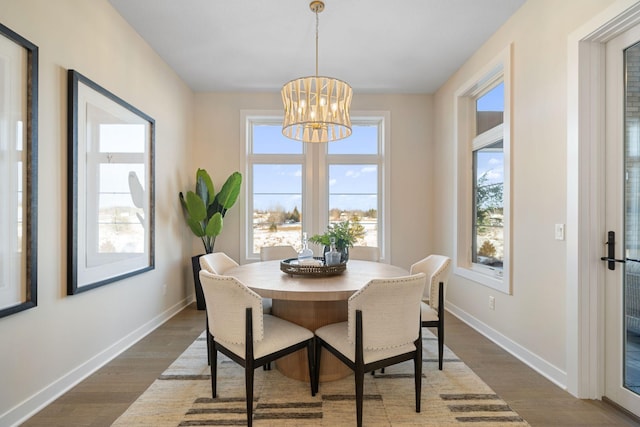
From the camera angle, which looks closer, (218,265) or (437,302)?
(437,302)

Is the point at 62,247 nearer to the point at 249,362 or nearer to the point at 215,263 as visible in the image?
the point at 215,263

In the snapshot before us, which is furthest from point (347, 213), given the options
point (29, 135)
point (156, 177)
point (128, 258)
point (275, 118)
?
point (29, 135)

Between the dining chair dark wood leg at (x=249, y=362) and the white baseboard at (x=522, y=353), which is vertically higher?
the dining chair dark wood leg at (x=249, y=362)

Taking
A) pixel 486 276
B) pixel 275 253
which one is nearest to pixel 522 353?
pixel 486 276

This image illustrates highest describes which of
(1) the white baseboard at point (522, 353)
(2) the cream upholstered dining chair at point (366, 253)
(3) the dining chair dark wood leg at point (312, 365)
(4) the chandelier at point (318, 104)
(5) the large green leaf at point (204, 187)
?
(4) the chandelier at point (318, 104)

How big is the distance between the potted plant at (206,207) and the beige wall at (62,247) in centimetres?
50

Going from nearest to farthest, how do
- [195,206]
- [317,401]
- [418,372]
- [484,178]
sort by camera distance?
[418,372]
[317,401]
[484,178]
[195,206]

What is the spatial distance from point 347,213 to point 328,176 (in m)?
0.57

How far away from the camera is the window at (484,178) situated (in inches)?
114

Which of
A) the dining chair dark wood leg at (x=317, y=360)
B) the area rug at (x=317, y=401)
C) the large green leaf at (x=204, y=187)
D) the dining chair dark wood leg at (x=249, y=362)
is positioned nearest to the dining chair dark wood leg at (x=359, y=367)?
the area rug at (x=317, y=401)

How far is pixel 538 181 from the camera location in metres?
2.48

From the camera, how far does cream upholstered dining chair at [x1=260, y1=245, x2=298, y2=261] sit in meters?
3.37

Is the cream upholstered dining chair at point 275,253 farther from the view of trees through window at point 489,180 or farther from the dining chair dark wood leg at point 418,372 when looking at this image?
the view of trees through window at point 489,180

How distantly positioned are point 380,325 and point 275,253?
187cm
